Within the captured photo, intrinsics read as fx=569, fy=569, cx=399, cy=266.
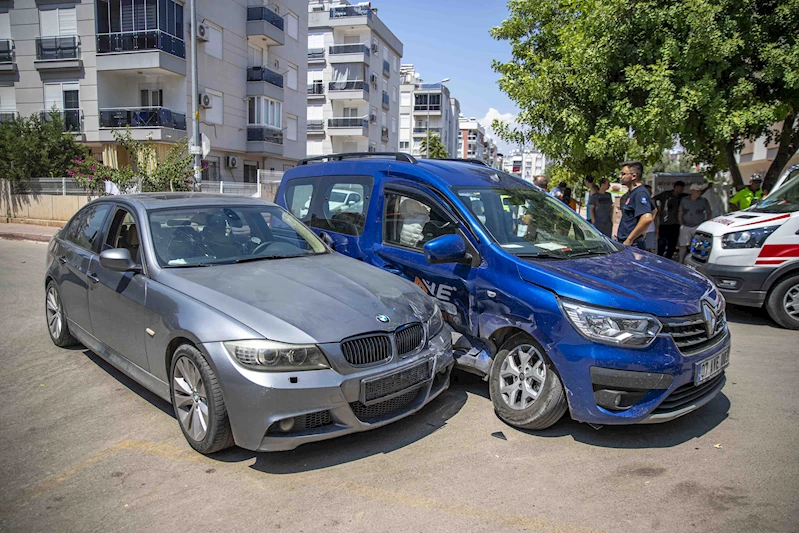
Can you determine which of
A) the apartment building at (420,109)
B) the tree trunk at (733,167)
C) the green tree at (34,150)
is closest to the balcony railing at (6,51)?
the green tree at (34,150)

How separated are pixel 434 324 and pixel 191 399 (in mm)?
1718

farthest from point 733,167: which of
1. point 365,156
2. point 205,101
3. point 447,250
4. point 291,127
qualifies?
point 291,127

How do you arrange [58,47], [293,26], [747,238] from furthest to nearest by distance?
1. [293,26]
2. [58,47]
3. [747,238]

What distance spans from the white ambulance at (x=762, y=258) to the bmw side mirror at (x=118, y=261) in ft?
23.2

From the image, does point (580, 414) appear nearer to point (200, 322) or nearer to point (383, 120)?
point (200, 322)

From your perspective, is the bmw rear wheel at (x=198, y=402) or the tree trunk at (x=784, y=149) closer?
the bmw rear wheel at (x=198, y=402)

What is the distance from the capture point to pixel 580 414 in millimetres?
3756

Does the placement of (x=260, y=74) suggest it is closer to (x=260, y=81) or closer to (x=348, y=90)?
(x=260, y=81)

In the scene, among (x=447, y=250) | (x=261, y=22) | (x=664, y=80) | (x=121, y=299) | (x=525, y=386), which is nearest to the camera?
(x=525, y=386)

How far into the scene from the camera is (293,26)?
3647cm

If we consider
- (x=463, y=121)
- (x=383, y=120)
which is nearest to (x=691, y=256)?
(x=383, y=120)

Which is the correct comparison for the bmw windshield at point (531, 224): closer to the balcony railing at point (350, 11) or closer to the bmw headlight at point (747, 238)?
the bmw headlight at point (747, 238)

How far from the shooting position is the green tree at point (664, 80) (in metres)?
10.8

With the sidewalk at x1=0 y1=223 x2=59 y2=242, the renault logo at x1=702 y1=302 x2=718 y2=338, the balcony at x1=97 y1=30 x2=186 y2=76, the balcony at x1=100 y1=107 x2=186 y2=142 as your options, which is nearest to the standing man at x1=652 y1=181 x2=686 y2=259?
the renault logo at x1=702 y1=302 x2=718 y2=338
